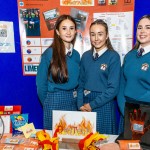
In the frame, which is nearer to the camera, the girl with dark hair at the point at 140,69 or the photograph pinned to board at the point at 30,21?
the girl with dark hair at the point at 140,69

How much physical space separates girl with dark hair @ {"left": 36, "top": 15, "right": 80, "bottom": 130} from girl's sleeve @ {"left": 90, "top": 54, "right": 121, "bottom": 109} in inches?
9.0

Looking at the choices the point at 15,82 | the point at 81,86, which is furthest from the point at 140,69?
the point at 15,82

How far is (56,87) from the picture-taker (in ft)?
6.09

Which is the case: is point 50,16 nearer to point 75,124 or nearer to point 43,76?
point 43,76

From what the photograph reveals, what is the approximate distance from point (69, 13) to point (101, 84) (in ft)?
2.29

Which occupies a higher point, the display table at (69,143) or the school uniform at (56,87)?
the school uniform at (56,87)

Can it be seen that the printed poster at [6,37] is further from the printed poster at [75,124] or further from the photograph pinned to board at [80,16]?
the printed poster at [75,124]

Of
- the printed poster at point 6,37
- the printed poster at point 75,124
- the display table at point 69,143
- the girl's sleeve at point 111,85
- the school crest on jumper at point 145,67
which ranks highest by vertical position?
the printed poster at point 6,37

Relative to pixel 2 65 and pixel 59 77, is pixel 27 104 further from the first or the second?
pixel 59 77

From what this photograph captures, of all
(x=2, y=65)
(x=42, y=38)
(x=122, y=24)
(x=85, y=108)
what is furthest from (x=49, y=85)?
(x=122, y=24)

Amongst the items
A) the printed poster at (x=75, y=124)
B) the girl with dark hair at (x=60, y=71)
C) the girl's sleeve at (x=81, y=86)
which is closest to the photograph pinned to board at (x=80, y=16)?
the girl with dark hair at (x=60, y=71)

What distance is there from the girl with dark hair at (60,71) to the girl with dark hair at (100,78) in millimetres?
88

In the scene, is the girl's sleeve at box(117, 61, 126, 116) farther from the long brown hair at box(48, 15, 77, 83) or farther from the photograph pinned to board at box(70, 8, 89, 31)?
the photograph pinned to board at box(70, 8, 89, 31)

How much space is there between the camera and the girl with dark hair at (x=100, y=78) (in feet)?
Answer: 5.88
